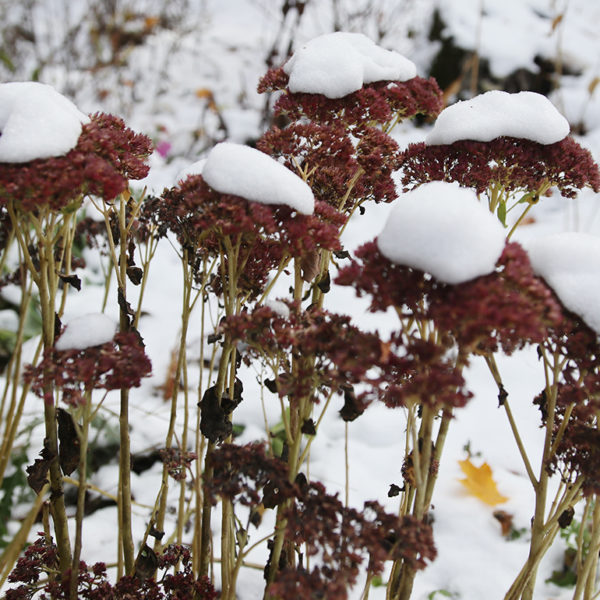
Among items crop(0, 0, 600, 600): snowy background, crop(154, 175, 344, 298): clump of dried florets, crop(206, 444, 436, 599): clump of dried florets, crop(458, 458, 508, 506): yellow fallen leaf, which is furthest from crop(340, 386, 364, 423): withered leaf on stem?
crop(458, 458, 508, 506): yellow fallen leaf

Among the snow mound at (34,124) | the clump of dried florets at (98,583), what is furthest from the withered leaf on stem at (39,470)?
the snow mound at (34,124)

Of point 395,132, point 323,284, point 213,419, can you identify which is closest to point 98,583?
point 213,419

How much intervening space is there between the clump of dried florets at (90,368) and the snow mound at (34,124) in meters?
0.32

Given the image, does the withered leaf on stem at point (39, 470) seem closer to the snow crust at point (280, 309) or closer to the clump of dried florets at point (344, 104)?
the snow crust at point (280, 309)

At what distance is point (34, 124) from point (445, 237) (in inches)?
27.1

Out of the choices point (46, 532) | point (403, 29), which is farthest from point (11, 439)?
point (403, 29)

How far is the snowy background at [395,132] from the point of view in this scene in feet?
6.50

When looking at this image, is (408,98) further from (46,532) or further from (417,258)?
(46,532)

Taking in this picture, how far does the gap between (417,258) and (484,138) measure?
21.7 inches

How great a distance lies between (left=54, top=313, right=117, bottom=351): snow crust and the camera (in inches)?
37.0

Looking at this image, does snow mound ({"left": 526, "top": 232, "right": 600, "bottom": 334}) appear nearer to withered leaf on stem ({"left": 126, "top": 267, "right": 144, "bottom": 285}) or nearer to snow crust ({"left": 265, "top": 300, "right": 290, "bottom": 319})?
snow crust ({"left": 265, "top": 300, "right": 290, "bottom": 319})

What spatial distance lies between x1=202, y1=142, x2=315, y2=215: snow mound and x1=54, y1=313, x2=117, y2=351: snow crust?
0.31 meters

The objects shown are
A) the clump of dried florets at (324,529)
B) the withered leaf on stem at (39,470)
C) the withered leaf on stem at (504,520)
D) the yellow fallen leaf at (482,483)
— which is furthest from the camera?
the yellow fallen leaf at (482,483)

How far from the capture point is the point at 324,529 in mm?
861
